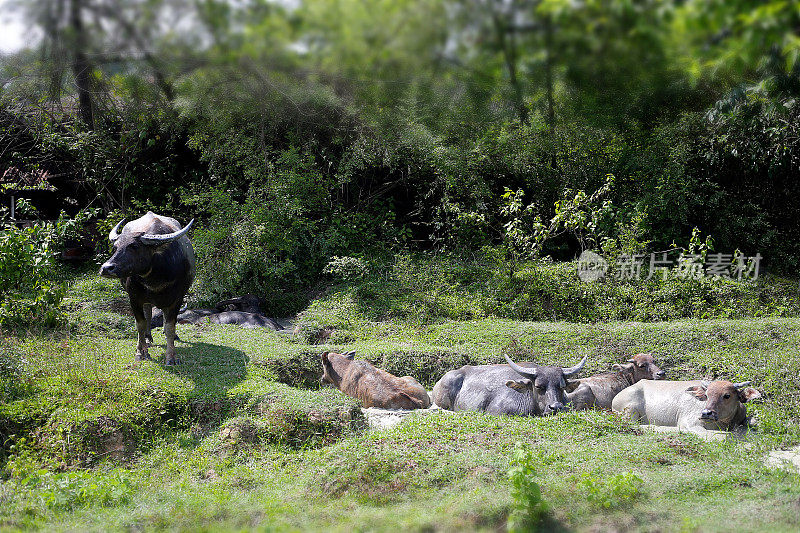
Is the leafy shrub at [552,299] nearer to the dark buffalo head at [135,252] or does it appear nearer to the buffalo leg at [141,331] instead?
the buffalo leg at [141,331]

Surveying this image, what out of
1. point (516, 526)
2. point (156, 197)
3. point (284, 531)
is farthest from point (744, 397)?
point (156, 197)

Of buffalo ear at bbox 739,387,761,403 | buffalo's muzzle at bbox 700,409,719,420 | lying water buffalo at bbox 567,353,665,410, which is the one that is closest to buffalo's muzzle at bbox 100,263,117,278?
lying water buffalo at bbox 567,353,665,410

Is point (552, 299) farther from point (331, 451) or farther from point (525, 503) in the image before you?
point (525, 503)

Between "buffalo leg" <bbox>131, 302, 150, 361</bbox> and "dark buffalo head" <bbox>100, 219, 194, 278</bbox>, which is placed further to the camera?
"buffalo leg" <bbox>131, 302, 150, 361</bbox>

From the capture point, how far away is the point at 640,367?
716 centimetres

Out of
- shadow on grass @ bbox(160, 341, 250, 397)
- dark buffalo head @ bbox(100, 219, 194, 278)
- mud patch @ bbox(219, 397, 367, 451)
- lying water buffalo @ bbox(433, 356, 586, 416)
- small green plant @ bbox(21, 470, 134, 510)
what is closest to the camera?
small green plant @ bbox(21, 470, 134, 510)

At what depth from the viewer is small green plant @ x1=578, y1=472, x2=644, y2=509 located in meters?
3.78

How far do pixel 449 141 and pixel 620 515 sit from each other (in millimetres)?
10108

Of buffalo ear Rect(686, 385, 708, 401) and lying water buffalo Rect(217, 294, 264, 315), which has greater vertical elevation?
buffalo ear Rect(686, 385, 708, 401)

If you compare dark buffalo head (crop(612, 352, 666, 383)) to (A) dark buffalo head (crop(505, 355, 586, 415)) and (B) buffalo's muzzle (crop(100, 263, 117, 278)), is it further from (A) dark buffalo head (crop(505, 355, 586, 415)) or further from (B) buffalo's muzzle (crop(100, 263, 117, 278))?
(B) buffalo's muzzle (crop(100, 263, 117, 278))

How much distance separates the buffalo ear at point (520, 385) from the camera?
243 inches

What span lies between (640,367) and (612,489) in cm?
358

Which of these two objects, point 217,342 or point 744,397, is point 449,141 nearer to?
point 217,342

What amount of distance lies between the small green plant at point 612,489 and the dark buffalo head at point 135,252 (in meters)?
4.48
